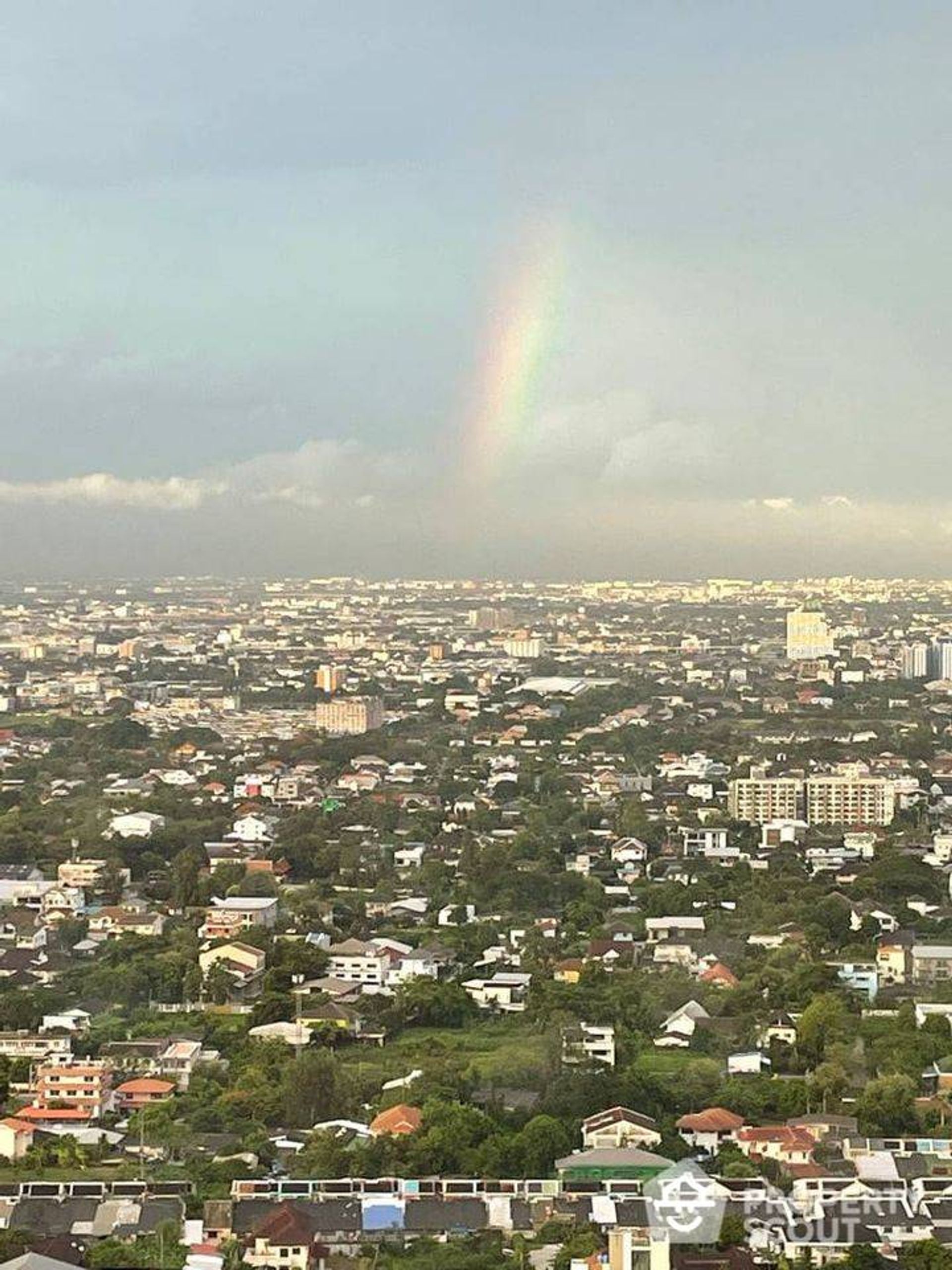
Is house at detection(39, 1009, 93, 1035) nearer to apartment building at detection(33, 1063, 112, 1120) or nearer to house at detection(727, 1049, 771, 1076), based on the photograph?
apartment building at detection(33, 1063, 112, 1120)

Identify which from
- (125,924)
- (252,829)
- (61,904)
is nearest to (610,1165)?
(125,924)

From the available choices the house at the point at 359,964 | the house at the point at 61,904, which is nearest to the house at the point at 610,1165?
the house at the point at 359,964

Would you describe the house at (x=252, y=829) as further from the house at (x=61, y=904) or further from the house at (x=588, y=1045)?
the house at (x=588, y=1045)

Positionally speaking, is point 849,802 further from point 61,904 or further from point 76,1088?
point 76,1088

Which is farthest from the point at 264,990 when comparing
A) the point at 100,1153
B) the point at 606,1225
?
the point at 606,1225

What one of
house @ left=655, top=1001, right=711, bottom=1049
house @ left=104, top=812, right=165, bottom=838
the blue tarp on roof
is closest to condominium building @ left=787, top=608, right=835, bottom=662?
house @ left=104, top=812, right=165, bottom=838

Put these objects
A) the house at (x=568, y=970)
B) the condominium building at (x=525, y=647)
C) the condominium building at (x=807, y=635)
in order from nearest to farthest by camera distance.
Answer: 1. the house at (x=568, y=970)
2. the condominium building at (x=807, y=635)
3. the condominium building at (x=525, y=647)
